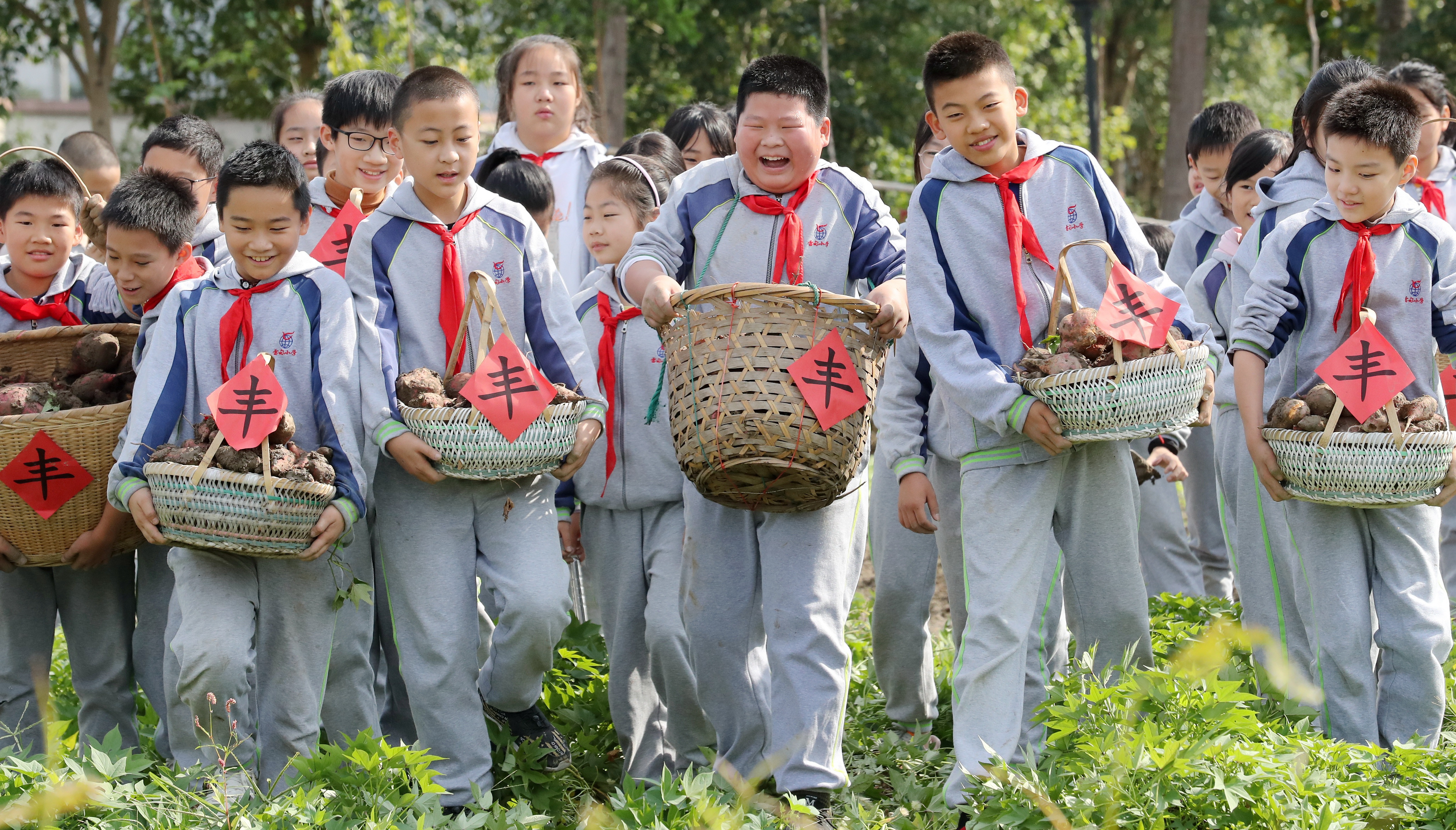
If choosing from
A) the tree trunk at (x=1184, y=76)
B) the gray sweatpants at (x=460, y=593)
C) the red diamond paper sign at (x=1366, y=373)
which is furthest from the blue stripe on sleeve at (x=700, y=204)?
the tree trunk at (x=1184, y=76)

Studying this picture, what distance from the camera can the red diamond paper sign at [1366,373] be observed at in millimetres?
3695

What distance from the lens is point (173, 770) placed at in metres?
3.85

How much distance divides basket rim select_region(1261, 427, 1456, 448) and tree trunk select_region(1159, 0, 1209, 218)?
37.6 ft

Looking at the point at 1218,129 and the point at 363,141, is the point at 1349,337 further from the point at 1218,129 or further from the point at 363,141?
the point at 363,141

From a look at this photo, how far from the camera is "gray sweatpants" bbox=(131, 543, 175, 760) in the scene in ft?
14.9

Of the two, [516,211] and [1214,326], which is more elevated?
[516,211]

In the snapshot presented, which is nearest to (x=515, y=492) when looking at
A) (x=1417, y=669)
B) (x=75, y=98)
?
(x=1417, y=669)

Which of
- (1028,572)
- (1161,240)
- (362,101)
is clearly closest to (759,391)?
(1028,572)

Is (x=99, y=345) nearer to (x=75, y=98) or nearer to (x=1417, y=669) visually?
(x=1417, y=669)

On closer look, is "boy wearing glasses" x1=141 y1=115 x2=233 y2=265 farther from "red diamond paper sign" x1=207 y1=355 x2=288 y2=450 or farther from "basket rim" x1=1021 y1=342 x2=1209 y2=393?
"basket rim" x1=1021 y1=342 x2=1209 y2=393

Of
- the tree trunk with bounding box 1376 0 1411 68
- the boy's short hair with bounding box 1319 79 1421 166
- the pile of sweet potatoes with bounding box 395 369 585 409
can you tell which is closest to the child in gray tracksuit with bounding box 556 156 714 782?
the pile of sweet potatoes with bounding box 395 369 585 409

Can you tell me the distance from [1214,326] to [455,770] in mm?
3248

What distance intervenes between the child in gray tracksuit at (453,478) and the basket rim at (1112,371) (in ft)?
4.37

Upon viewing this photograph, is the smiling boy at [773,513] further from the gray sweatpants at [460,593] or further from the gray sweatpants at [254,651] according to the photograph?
the gray sweatpants at [254,651]
